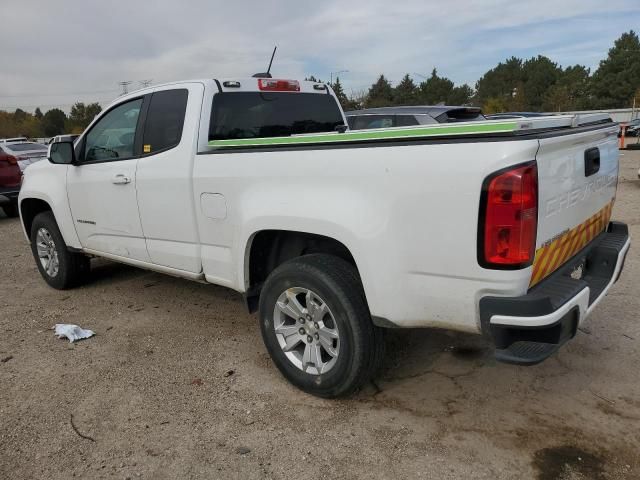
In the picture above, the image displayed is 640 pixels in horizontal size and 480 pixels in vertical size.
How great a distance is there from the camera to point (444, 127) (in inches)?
94.5

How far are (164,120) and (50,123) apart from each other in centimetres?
8570

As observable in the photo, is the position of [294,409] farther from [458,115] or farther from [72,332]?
[458,115]

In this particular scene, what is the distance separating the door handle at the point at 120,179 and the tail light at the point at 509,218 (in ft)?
9.26

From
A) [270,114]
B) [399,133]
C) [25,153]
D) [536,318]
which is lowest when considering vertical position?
[536,318]

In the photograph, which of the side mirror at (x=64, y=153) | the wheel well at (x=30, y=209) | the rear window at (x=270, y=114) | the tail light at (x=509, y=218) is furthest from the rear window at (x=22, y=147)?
the tail light at (x=509, y=218)

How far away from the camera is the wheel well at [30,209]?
545 cm

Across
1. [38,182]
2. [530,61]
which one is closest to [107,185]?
[38,182]

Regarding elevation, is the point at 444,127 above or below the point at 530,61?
below

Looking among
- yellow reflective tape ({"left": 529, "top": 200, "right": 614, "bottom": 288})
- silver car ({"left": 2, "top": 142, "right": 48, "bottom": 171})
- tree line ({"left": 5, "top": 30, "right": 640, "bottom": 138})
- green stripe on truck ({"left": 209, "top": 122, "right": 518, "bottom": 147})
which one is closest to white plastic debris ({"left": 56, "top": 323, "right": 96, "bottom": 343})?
green stripe on truck ({"left": 209, "top": 122, "right": 518, "bottom": 147})

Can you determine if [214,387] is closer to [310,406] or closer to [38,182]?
[310,406]

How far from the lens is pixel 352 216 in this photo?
265 cm

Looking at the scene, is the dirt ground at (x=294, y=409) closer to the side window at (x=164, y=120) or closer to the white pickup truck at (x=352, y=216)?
the white pickup truck at (x=352, y=216)

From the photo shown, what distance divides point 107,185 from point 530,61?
276ft

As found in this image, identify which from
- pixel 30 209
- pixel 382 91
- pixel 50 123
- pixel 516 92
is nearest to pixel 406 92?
pixel 382 91
